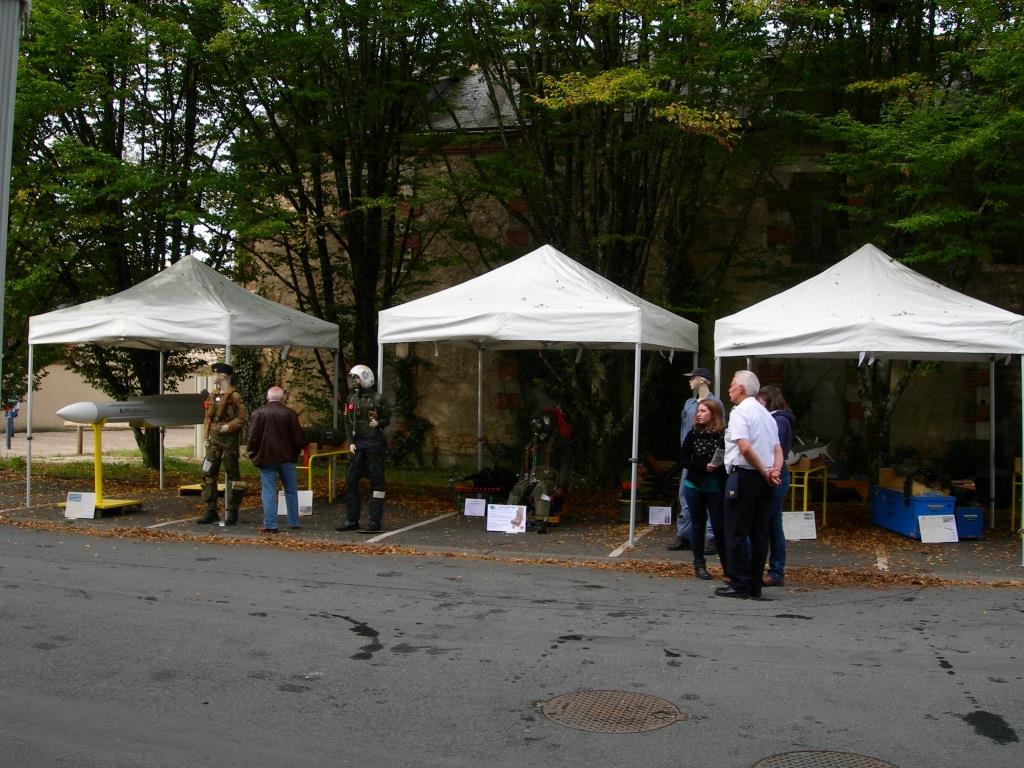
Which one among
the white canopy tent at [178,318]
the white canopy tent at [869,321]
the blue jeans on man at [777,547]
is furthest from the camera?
the white canopy tent at [178,318]

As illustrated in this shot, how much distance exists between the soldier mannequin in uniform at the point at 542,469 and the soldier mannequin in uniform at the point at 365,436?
177 cm

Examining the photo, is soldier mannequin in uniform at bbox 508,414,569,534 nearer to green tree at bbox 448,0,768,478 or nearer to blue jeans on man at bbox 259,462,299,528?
blue jeans on man at bbox 259,462,299,528

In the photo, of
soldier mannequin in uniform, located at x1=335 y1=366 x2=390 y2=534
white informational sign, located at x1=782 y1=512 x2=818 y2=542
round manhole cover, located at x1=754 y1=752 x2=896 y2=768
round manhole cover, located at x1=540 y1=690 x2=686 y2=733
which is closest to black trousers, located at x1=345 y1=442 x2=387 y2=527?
soldier mannequin in uniform, located at x1=335 y1=366 x2=390 y2=534

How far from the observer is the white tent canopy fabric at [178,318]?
12.4m

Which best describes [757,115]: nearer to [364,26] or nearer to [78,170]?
[364,26]

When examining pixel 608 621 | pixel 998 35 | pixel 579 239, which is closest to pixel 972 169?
pixel 998 35

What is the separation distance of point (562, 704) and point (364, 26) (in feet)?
37.5

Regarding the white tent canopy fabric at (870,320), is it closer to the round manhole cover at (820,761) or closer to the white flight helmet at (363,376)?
the white flight helmet at (363,376)

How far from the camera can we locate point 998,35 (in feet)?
36.1

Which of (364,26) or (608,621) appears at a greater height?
(364,26)

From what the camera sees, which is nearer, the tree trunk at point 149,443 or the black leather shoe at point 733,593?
the black leather shoe at point 733,593

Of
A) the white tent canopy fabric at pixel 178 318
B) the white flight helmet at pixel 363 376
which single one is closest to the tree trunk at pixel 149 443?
the white tent canopy fabric at pixel 178 318

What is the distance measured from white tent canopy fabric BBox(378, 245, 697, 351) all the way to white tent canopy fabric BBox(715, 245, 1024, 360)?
1.12 metres

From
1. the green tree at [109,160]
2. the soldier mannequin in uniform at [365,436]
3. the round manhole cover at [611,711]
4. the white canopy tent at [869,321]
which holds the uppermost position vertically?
the green tree at [109,160]
